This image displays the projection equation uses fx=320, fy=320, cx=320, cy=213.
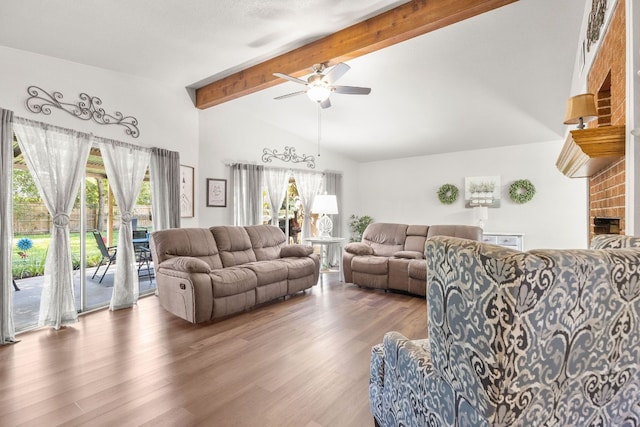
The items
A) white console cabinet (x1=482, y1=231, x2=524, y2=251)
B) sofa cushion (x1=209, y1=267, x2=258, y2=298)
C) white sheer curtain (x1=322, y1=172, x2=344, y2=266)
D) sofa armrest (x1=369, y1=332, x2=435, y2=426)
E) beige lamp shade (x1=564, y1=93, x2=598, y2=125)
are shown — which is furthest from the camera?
white sheer curtain (x1=322, y1=172, x2=344, y2=266)

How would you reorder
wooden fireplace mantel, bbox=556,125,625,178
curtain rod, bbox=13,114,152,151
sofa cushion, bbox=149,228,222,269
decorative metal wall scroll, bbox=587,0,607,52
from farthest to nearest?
sofa cushion, bbox=149,228,222,269, curtain rod, bbox=13,114,152,151, decorative metal wall scroll, bbox=587,0,607,52, wooden fireplace mantel, bbox=556,125,625,178

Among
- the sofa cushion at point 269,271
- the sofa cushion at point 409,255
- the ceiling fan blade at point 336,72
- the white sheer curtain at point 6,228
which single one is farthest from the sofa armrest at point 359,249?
the white sheer curtain at point 6,228

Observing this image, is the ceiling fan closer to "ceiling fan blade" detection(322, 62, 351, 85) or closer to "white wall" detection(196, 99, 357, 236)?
"ceiling fan blade" detection(322, 62, 351, 85)

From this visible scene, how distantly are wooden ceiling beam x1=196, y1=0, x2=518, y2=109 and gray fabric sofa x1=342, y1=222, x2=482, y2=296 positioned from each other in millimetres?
2797

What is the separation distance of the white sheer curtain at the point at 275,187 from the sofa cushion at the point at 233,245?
4.74 feet

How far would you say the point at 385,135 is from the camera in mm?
6023

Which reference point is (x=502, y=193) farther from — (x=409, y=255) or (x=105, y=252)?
(x=105, y=252)

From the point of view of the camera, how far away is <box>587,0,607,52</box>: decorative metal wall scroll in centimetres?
221

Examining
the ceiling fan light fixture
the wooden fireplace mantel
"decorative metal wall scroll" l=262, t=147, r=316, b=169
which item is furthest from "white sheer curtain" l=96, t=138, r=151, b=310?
the wooden fireplace mantel

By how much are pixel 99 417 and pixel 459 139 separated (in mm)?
6099

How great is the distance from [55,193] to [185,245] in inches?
54.3

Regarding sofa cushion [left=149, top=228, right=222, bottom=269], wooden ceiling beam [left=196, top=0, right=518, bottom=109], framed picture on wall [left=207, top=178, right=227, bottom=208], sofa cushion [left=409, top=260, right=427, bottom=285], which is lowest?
sofa cushion [left=409, top=260, right=427, bottom=285]

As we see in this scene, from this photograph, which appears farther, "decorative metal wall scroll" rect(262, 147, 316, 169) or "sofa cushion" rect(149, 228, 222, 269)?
"decorative metal wall scroll" rect(262, 147, 316, 169)

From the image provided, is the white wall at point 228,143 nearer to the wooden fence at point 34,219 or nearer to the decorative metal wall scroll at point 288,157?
the decorative metal wall scroll at point 288,157
